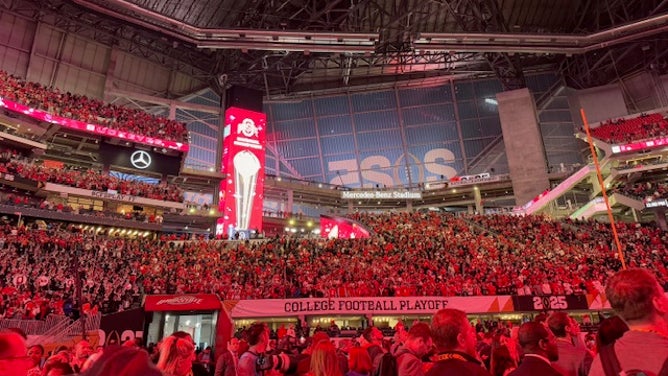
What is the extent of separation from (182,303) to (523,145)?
3698cm

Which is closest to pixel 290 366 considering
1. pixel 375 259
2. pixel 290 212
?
pixel 375 259

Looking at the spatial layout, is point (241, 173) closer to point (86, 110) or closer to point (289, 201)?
point (289, 201)

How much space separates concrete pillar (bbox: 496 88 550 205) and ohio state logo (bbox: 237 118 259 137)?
2475cm

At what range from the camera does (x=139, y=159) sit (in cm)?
3806

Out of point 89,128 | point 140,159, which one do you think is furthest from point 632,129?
point 89,128

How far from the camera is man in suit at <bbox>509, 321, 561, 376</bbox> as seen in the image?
3.06 m

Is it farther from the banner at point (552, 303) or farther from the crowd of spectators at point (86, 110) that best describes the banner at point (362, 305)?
the crowd of spectators at point (86, 110)

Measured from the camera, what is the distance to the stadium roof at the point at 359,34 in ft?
111

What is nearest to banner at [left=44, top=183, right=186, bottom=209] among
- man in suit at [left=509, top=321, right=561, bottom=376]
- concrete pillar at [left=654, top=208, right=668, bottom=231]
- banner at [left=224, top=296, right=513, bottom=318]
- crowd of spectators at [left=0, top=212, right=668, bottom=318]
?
crowd of spectators at [left=0, top=212, right=668, bottom=318]

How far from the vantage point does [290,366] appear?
15.0ft

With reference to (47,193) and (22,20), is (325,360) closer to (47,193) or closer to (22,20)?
(47,193)

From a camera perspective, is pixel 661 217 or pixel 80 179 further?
pixel 661 217

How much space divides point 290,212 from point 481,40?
2480 centimetres

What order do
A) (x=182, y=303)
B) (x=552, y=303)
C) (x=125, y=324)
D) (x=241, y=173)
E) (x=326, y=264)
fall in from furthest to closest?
(x=241, y=173), (x=326, y=264), (x=552, y=303), (x=182, y=303), (x=125, y=324)
